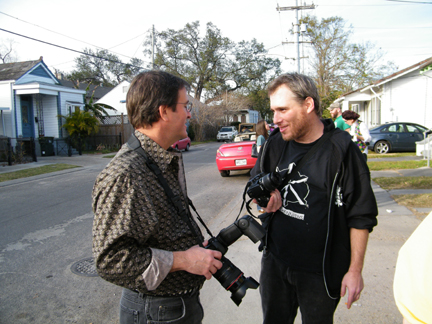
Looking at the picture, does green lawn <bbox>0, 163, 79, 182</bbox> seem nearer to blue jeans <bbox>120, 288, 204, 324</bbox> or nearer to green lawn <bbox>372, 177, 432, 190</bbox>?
blue jeans <bbox>120, 288, 204, 324</bbox>

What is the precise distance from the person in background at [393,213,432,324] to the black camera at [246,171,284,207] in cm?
103

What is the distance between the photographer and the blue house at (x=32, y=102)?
18.2 metres

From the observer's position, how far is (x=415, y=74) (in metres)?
17.6

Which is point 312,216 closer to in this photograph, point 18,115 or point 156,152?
point 156,152

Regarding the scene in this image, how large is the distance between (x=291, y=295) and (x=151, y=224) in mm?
1198

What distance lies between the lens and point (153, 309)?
4.89ft

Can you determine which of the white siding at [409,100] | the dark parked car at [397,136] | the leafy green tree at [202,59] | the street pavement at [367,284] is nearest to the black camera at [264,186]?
the street pavement at [367,284]

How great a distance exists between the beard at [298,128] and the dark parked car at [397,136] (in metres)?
15.0

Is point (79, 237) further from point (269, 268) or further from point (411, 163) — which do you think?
point (411, 163)

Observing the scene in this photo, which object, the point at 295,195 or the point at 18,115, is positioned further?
the point at 18,115

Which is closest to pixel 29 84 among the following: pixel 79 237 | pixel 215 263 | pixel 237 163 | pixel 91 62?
pixel 237 163

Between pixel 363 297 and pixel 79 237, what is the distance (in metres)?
4.09

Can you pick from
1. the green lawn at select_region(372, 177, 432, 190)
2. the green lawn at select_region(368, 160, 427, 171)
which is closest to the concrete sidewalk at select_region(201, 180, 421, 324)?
the green lawn at select_region(372, 177, 432, 190)

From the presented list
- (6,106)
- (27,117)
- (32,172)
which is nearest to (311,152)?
(32,172)
